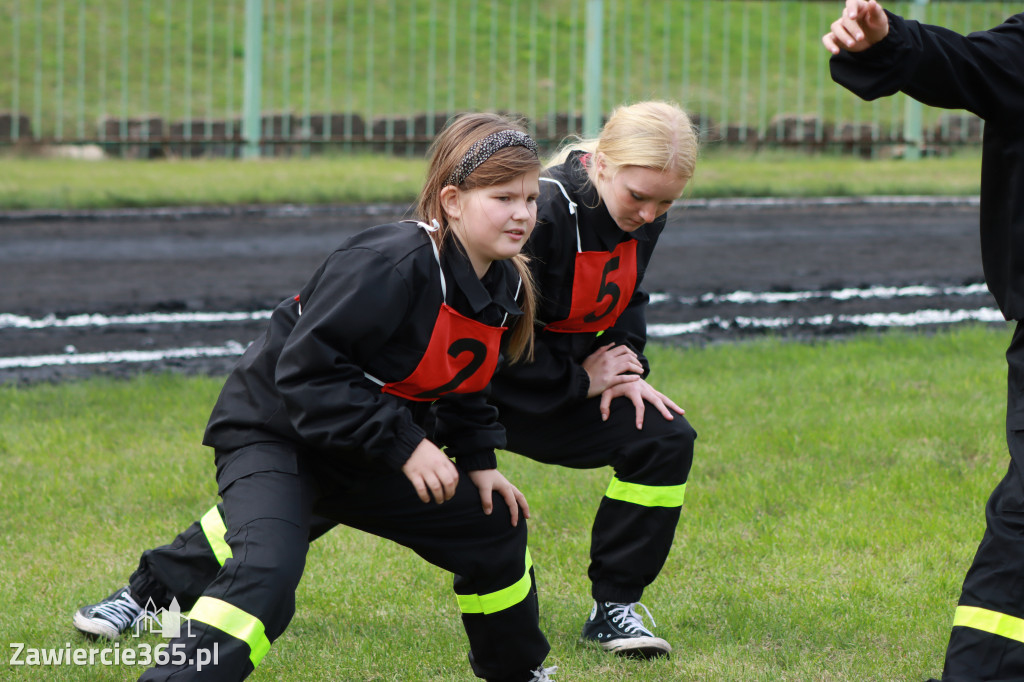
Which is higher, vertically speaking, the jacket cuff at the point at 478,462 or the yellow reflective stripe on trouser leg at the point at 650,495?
the jacket cuff at the point at 478,462

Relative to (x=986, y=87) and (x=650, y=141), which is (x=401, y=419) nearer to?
(x=650, y=141)

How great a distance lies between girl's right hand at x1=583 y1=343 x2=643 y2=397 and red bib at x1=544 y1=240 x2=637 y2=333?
0.09 m

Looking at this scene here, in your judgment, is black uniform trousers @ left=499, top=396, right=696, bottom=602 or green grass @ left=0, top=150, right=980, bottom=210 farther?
green grass @ left=0, top=150, right=980, bottom=210

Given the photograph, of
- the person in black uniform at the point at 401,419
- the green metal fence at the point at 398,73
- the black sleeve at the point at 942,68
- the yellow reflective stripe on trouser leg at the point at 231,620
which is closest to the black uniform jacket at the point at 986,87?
the black sleeve at the point at 942,68

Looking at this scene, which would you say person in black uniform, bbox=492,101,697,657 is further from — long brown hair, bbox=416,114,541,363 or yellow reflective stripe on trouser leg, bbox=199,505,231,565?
yellow reflective stripe on trouser leg, bbox=199,505,231,565

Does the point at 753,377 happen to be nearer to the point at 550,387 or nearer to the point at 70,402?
the point at 550,387

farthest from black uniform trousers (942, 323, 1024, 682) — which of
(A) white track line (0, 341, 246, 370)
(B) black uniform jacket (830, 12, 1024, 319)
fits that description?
(A) white track line (0, 341, 246, 370)

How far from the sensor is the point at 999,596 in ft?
8.70

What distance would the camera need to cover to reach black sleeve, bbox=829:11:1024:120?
262cm

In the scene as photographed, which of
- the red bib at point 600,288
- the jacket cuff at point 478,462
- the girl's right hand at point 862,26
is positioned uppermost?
the girl's right hand at point 862,26

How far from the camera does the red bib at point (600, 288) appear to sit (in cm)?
357

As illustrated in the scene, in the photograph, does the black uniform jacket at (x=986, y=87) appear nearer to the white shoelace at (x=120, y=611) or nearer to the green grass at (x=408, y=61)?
the white shoelace at (x=120, y=611)

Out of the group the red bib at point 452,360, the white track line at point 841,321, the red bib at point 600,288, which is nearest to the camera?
the red bib at point 452,360

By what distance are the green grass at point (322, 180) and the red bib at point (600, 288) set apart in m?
6.56
